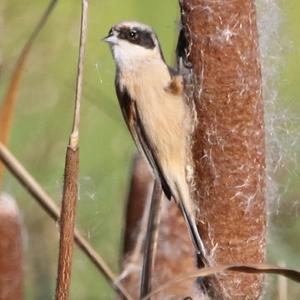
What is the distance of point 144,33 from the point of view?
2041 millimetres

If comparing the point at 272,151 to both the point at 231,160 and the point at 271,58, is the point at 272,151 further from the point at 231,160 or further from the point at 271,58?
the point at 231,160

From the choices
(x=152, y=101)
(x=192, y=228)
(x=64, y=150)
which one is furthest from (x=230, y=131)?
(x=64, y=150)

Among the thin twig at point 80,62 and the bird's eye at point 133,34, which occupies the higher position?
the thin twig at point 80,62

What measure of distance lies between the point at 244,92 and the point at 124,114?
0.40 metres

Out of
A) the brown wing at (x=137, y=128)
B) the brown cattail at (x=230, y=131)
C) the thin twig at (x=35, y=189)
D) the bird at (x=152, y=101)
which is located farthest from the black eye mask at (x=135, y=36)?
the thin twig at (x=35, y=189)

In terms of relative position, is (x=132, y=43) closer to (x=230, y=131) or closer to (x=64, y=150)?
(x=230, y=131)

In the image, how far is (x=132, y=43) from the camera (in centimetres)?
204

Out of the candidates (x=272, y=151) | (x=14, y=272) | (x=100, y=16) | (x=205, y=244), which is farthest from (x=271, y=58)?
(x=100, y=16)

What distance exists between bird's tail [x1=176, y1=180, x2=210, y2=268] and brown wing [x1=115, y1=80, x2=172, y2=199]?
91 millimetres

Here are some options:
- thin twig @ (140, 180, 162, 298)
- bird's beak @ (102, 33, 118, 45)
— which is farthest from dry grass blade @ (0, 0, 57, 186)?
thin twig @ (140, 180, 162, 298)

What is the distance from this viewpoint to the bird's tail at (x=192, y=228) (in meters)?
1.82

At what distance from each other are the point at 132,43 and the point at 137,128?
0.17 metres

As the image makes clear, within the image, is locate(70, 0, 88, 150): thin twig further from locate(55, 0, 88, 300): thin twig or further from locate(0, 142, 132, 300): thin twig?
locate(0, 142, 132, 300): thin twig

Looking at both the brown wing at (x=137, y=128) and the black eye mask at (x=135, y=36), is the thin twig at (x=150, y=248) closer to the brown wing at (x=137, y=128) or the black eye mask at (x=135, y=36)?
the brown wing at (x=137, y=128)
